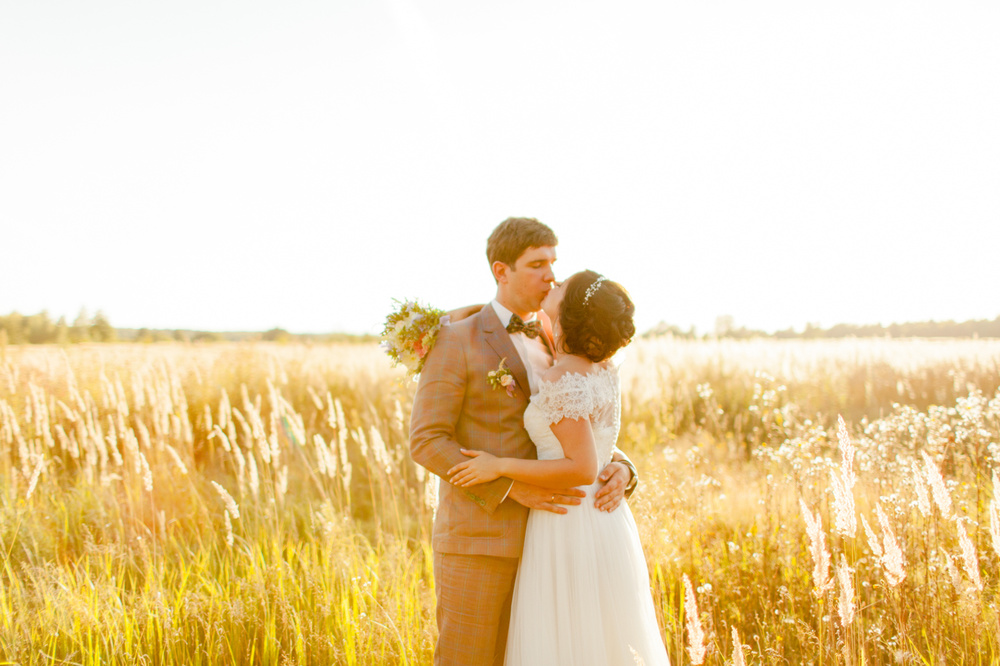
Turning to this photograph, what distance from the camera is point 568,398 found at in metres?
2.36

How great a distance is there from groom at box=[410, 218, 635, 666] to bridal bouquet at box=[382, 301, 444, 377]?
0.07 m

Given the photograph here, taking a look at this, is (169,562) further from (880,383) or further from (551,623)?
(880,383)

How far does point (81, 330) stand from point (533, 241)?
38557mm

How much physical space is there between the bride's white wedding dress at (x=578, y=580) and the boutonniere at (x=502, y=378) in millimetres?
132

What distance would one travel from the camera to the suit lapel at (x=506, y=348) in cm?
262

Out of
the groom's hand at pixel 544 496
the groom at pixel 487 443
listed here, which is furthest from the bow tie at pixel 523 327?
the groom's hand at pixel 544 496

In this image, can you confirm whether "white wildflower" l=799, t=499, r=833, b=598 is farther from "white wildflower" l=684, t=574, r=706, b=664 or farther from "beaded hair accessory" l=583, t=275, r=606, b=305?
"beaded hair accessory" l=583, t=275, r=606, b=305

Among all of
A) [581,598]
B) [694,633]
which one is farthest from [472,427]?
[694,633]

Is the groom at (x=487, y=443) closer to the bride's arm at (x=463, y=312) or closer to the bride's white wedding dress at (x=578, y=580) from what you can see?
the bride's white wedding dress at (x=578, y=580)

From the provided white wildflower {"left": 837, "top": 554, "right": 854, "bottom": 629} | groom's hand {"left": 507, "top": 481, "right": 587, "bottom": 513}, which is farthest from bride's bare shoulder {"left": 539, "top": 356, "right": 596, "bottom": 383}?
white wildflower {"left": 837, "top": 554, "right": 854, "bottom": 629}

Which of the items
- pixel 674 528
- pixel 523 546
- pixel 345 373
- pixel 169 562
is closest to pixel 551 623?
Result: pixel 523 546

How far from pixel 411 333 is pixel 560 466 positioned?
0.89 metres

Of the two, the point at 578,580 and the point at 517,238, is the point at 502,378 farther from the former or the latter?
the point at 578,580

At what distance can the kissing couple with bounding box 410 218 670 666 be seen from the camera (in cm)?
241
